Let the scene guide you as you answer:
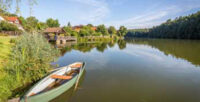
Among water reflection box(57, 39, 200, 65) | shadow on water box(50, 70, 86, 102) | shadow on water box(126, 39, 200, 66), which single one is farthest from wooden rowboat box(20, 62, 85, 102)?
shadow on water box(126, 39, 200, 66)

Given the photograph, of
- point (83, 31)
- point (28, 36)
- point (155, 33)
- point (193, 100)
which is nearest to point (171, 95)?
point (193, 100)

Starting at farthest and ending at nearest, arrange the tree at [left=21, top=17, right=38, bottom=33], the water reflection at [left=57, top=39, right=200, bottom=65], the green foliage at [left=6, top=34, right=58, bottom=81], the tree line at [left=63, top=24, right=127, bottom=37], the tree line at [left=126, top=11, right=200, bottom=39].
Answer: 1. the tree line at [left=126, top=11, right=200, bottom=39]
2. the tree line at [left=63, top=24, right=127, bottom=37]
3. the water reflection at [left=57, top=39, right=200, bottom=65]
4. the tree at [left=21, top=17, right=38, bottom=33]
5. the green foliage at [left=6, top=34, right=58, bottom=81]

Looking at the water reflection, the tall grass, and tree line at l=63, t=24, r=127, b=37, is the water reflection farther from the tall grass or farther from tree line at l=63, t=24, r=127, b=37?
tree line at l=63, t=24, r=127, b=37

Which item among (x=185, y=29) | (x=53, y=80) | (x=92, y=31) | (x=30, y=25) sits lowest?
(x=53, y=80)

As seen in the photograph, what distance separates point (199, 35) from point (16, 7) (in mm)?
55066

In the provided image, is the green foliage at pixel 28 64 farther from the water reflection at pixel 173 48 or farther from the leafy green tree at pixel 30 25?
the water reflection at pixel 173 48

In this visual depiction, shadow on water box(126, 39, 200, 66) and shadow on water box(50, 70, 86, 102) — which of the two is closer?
shadow on water box(50, 70, 86, 102)

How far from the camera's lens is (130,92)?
511 centimetres

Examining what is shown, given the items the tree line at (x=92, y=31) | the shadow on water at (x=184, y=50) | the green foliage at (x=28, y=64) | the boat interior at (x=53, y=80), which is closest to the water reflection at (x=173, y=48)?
the shadow on water at (x=184, y=50)

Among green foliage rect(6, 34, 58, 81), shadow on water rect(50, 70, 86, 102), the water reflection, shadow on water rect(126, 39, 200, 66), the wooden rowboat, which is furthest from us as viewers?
the water reflection

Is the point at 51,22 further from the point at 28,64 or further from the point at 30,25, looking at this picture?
the point at 28,64

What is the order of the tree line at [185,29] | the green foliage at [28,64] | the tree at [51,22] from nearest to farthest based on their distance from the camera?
the green foliage at [28,64] → the tree line at [185,29] → the tree at [51,22]

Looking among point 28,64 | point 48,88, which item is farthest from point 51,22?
point 48,88

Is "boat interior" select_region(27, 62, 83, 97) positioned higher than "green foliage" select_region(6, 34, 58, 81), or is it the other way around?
"green foliage" select_region(6, 34, 58, 81)
